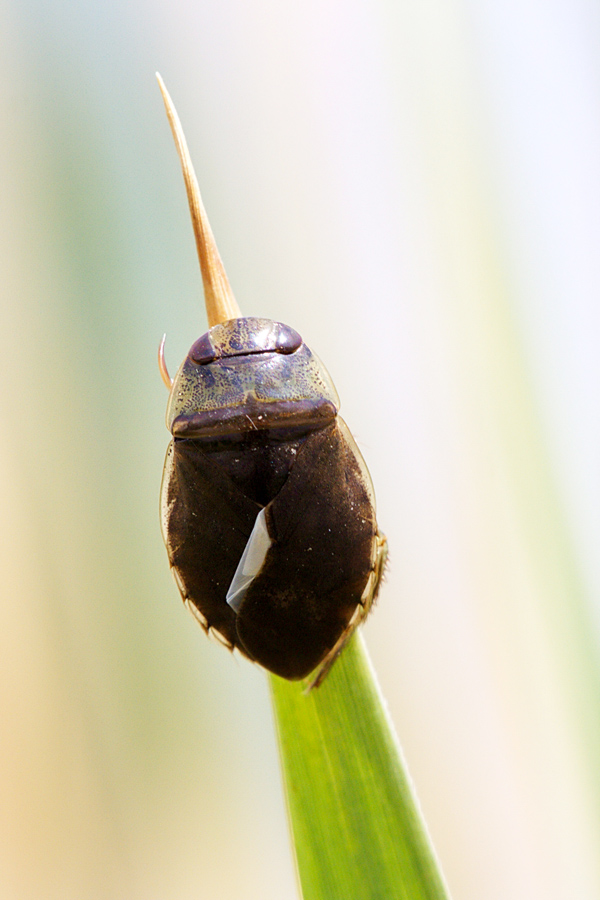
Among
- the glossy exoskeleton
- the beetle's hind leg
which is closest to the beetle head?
the glossy exoskeleton

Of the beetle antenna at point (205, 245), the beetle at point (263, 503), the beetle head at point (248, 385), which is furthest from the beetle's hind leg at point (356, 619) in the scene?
the beetle antenna at point (205, 245)

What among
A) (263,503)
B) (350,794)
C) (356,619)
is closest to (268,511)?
(263,503)

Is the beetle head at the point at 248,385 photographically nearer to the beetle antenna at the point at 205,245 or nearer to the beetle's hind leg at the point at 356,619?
the beetle antenna at the point at 205,245

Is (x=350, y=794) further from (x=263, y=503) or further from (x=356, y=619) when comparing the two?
(x=263, y=503)

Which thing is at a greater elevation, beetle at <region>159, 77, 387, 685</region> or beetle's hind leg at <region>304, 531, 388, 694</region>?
beetle at <region>159, 77, 387, 685</region>

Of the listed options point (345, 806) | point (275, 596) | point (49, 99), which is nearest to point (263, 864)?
point (345, 806)

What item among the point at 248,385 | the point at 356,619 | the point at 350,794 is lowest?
the point at 350,794

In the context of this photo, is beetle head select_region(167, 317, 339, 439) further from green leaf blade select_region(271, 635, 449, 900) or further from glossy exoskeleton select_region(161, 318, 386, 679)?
green leaf blade select_region(271, 635, 449, 900)
